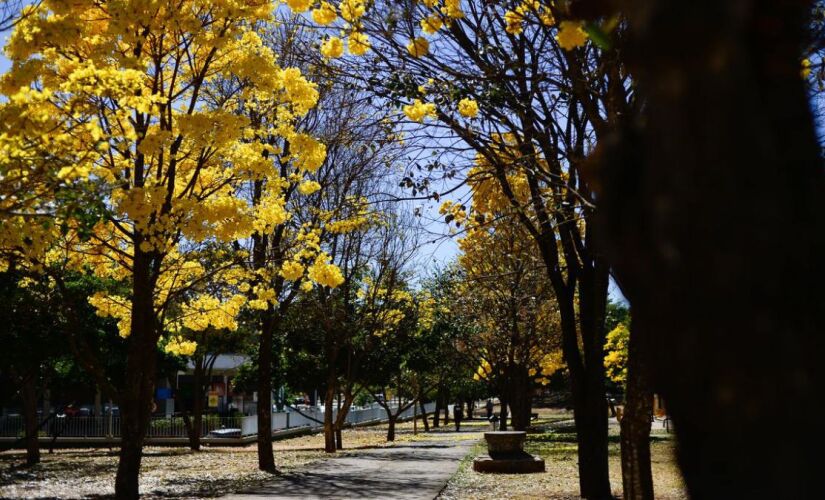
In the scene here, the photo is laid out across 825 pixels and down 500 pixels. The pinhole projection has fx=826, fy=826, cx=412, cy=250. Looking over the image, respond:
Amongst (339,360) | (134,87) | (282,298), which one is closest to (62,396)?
(339,360)

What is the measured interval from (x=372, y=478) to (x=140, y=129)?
26.4 feet

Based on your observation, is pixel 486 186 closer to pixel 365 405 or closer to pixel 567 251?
pixel 567 251

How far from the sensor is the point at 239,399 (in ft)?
179

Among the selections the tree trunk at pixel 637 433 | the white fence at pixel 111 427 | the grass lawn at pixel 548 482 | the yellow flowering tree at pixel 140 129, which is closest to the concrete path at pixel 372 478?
the grass lawn at pixel 548 482

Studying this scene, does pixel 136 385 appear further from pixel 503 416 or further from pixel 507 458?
pixel 503 416

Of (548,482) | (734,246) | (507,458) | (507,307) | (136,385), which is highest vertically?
(507,307)

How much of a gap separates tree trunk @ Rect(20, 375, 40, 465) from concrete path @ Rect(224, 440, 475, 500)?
7.33 metres

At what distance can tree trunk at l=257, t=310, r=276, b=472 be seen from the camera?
17484 mm

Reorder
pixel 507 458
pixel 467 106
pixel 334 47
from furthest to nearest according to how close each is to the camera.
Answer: pixel 507 458, pixel 467 106, pixel 334 47

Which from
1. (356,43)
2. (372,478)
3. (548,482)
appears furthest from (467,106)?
(372,478)

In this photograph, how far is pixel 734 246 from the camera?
56.1 inches

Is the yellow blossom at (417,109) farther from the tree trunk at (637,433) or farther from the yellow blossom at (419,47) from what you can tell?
the tree trunk at (637,433)

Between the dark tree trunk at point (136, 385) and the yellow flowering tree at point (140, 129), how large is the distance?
1 centimetres

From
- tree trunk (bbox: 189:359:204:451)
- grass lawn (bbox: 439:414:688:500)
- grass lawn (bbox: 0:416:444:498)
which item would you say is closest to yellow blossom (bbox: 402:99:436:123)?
grass lawn (bbox: 439:414:688:500)
